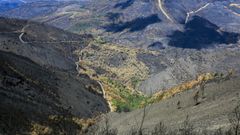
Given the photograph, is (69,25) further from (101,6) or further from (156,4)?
(156,4)

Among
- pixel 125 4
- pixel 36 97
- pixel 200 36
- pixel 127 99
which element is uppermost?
pixel 36 97

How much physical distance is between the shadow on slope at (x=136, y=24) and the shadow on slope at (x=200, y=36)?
6.19 metres

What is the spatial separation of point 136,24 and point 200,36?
12270 mm

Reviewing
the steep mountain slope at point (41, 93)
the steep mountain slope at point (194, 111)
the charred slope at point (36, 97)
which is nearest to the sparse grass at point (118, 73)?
the steep mountain slope at point (41, 93)

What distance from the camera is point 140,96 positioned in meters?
57.2

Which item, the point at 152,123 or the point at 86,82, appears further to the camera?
the point at 86,82

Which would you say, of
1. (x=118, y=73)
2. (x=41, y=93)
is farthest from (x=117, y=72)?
(x=41, y=93)

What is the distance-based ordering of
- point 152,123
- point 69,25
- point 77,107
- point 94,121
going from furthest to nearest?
point 69,25 < point 77,107 < point 94,121 < point 152,123

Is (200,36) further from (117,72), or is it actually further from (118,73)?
(118,73)

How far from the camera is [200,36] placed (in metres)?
99.2

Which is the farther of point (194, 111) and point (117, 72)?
point (117, 72)

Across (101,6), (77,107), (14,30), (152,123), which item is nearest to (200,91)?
(152,123)

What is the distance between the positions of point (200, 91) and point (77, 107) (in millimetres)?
10204

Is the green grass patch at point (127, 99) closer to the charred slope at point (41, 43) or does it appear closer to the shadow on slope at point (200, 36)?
the charred slope at point (41, 43)
